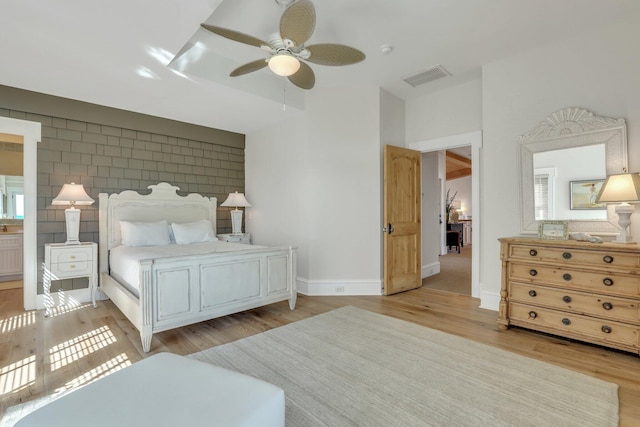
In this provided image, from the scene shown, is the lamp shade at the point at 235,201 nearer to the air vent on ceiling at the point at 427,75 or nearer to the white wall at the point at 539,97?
the air vent on ceiling at the point at 427,75

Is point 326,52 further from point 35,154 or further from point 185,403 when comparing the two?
point 35,154

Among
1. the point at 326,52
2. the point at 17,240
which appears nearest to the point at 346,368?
the point at 326,52

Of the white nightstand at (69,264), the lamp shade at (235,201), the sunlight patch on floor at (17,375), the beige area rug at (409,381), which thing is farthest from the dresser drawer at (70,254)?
the beige area rug at (409,381)

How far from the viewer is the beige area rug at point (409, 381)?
179cm

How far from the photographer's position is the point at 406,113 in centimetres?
505

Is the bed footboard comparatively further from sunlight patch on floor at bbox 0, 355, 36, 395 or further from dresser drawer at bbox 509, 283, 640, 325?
dresser drawer at bbox 509, 283, 640, 325

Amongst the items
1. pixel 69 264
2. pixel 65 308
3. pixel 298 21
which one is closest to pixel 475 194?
pixel 298 21

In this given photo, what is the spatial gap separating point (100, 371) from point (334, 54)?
10.3 feet

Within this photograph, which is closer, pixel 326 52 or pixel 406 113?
pixel 326 52

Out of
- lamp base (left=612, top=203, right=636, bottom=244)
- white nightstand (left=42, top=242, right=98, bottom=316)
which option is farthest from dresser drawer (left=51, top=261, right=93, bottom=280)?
lamp base (left=612, top=203, right=636, bottom=244)

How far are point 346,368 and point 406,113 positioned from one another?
13.4 ft

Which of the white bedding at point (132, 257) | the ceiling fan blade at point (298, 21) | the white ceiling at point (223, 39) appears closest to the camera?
the ceiling fan blade at point (298, 21)

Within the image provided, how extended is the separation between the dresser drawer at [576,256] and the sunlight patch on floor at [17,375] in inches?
168

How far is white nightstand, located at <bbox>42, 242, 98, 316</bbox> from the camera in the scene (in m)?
3.72
